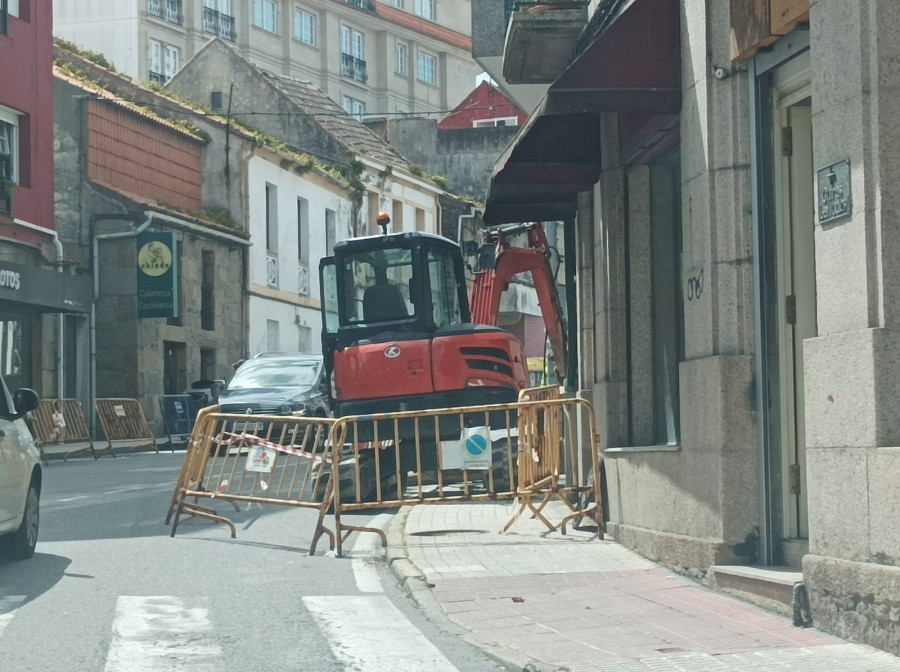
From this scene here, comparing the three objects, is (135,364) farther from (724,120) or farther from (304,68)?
(304,68)

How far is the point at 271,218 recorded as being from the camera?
4538 centimetres

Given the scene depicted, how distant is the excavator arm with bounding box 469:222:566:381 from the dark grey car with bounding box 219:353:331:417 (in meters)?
8.31

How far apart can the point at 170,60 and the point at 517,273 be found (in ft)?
158

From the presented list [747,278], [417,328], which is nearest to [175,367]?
[417,328]

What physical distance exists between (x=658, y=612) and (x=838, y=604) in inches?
48.9

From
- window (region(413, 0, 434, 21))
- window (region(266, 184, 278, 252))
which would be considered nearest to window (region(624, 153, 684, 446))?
window (region(266, 184, 278, 252))

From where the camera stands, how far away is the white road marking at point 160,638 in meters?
7.15

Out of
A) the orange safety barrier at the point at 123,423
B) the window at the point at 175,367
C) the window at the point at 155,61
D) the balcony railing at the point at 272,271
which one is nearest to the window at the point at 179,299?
the window at the point at 175,367

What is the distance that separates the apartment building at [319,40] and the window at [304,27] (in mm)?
46

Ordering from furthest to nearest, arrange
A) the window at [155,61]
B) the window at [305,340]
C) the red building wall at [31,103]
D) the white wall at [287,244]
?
the window at [155,61]
the window at [305,340]
the white wall at [287,244]
the red building wall at [31,103]

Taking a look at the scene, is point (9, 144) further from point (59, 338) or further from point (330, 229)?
point (330, 229)

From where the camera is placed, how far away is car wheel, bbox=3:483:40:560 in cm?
1116

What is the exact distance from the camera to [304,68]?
7044 cm

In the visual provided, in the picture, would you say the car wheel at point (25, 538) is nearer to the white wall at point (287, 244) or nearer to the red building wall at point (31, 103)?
the red building wall at point (31, 103)
